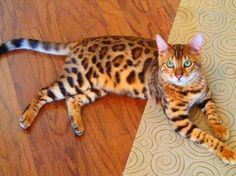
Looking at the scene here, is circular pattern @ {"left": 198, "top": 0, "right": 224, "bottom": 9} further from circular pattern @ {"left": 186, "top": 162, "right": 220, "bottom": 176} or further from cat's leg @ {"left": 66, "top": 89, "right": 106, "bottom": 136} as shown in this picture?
circular pattern @ {"left": 186, "top": 162, "right": 220, "bottom": 176}

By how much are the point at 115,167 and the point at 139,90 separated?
1.36ft

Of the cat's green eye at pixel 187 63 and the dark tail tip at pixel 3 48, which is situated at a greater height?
the dark tail tip at pixel 3 48

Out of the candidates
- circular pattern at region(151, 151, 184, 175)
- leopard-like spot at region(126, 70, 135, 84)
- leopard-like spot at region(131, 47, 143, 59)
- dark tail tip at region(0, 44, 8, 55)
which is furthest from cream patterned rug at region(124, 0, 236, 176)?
dark tail tip at region(0, 44, 8, 55)

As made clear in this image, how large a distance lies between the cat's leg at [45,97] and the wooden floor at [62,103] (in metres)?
0.04

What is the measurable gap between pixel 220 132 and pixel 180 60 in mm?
394

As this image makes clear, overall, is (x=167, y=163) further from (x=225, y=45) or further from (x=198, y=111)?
(x=225, y=45)

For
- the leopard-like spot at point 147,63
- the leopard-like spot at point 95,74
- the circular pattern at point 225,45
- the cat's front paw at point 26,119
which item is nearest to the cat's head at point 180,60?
the leopard-like spot at point 147,63

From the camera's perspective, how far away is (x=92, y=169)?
193 centimetres

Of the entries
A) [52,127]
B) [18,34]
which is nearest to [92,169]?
[52,127]

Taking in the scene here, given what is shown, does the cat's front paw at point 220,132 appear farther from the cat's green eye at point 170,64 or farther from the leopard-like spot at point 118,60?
the leopard-like spot at point 118,60

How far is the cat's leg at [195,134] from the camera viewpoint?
72.4 inches

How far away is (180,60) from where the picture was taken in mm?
1840

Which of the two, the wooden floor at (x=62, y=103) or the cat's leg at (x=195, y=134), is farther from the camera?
the wooden floor at (x=62, y=103)

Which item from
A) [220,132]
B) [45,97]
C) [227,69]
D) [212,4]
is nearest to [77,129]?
[45,97]
